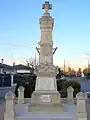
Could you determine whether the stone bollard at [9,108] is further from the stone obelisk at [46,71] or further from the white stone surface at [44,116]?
the stone obelisk at [46,71]

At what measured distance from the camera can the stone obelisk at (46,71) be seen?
1562 centimetres

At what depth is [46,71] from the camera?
16.0 m

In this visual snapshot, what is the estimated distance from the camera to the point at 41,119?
12688mm

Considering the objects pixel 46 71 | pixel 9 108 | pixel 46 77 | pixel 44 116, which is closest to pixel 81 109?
pixel 44 116

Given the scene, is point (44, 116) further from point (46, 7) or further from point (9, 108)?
point (46, 7)

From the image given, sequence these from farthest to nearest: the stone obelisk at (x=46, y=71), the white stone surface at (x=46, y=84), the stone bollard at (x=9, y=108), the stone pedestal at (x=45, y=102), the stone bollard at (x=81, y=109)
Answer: the white stone surface at (x=46, y=84) → the stone obelisk at (x=46, y=71) → the stone pedestal at (x=45, y=102) → the stone bollard at (x=9, y=108) → the stone bollard at (x=81, y=109)

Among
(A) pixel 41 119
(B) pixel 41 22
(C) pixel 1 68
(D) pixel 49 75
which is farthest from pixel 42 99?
(C) pixel 1 68

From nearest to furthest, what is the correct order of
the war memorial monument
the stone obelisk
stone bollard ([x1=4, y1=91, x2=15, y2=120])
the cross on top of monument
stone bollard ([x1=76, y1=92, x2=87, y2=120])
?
1. stone bollard ([x1=76, y1=92, x2=87, y2=120])
2. stone bollard ([x1=4, y1=91, x2=15, y2=120])
3. the war memorial monument
4. the stone obelisk
5. the cross on top of monument

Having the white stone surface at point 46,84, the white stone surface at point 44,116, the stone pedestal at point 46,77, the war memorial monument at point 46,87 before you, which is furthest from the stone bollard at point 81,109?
the white stone surface at point 46,84

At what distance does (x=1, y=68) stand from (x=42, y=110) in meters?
45.7

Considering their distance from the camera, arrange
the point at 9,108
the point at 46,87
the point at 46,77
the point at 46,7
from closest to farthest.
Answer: the point at 9,108
the point at 46,87
the point at 46,77
the point at 46,7

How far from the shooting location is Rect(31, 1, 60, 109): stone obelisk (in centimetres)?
1562

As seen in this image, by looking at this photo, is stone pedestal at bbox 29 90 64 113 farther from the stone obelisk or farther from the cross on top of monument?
the cross on top of monument

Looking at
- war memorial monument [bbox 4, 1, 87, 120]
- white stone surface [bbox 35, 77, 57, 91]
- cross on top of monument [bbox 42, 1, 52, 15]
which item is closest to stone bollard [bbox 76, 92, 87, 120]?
war memorial monument [bbox 4, 1, 87, 120]
